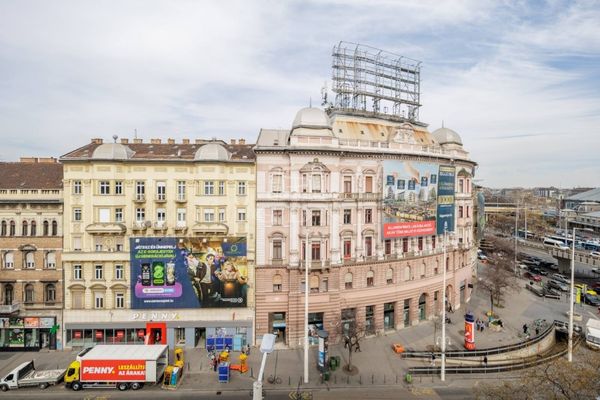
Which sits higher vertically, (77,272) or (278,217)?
(278,217)

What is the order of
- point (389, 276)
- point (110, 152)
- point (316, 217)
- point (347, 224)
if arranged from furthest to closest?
point (389, 276) → point (347, 224) → point (316, 217) → point (110, 152)

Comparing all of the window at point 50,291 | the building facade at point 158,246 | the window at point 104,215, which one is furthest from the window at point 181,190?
the window at point 50,291

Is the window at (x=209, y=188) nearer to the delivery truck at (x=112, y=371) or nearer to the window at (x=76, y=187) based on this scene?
the window at (x=76, y=187)

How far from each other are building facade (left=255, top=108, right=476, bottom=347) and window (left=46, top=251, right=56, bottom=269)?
2378 cm

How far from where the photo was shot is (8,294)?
41.8 m

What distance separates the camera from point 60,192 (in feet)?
138

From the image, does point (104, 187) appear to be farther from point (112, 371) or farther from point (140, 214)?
point (112, 371)

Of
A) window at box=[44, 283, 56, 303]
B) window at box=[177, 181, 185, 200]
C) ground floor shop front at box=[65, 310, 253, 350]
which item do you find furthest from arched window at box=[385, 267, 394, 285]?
window at box=[44, 283, 56, 303]

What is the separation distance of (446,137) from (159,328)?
50139 millimetres

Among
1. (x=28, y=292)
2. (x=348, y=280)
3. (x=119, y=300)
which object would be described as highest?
(x=348, y=280)

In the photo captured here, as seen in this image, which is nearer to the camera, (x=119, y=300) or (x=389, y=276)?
(x=119, y=300)

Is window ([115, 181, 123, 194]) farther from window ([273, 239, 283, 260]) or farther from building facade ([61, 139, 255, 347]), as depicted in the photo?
window ([273, 239, 283, 260])

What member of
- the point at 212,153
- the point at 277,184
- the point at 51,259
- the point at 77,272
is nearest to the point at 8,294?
the point at 51,259

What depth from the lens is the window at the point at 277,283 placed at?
43.8m
